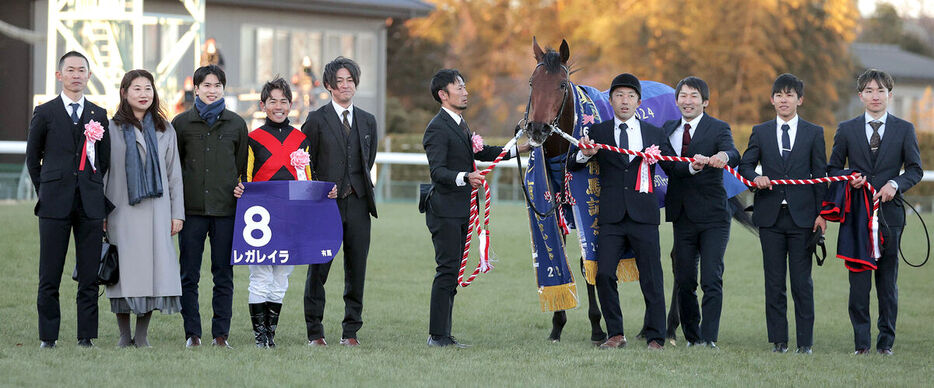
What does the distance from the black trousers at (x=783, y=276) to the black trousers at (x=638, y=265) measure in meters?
0.74

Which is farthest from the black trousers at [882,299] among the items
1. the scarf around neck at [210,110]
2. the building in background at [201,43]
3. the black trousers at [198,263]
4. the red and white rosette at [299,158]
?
the building in background at [201,43]

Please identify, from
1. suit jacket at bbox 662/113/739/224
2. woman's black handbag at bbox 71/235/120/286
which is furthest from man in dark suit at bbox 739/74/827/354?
woman's black handbag at bbox 71/235/120/286

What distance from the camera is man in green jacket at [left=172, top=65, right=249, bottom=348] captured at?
636cm

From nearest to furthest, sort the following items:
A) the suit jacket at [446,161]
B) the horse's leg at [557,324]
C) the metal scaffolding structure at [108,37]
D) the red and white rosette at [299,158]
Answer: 1. the red and white rosette at [299,158]
2. the suit jacket at [446,161]
3. the horse's leg at [557,324]
4. the metal scaffolding structure at [108,37]

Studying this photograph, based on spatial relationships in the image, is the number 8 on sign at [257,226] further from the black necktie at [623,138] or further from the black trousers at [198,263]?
the black necktie at [623,138]

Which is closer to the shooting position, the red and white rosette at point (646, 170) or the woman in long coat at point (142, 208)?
the woman in long coat at point (142, 208)

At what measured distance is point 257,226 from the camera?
20.9 feet

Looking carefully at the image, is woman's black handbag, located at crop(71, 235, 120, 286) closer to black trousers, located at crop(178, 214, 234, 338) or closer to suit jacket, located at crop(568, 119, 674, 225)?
black trousers, located at crop(178, 214, 234, 338)

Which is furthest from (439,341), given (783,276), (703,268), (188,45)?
(188,45)

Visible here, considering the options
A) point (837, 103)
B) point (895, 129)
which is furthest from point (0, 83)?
point (837, 103)

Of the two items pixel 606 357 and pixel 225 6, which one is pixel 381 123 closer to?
pixel 225 6

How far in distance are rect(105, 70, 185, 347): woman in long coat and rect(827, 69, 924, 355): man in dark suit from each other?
4.08 metres

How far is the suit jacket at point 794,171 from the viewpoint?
6.66 m

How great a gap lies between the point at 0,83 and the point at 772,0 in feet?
66.0
